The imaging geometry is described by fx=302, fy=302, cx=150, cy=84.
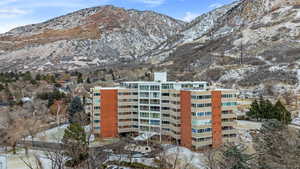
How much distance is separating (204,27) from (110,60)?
48596 millimetres

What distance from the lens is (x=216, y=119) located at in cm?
3822

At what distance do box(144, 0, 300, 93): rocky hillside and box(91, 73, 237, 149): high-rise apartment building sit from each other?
107ft

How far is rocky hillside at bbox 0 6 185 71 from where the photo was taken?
14100 cm

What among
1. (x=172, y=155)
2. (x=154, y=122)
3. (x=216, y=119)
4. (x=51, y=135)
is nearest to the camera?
(x=172, y=155)

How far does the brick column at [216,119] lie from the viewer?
125ft

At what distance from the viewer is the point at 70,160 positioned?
3127 centimetres

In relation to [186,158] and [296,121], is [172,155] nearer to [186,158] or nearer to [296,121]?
[186,158]

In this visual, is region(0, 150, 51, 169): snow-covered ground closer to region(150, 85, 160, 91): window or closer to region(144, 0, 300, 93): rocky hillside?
region(150, 85, 160, 91): window

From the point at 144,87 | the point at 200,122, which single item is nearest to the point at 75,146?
the point at 200,122

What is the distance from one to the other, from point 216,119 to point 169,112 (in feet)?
21.4

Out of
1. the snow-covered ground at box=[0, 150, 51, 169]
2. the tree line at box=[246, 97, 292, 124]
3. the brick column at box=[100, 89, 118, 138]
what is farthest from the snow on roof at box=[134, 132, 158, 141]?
the tree line at box=[246, 97, 292, 124]

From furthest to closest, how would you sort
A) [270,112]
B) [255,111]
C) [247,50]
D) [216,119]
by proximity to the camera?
1. [247,50]
2. [255,111]
3. [270,112]
4. [216,119]

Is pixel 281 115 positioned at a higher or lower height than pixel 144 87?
lower

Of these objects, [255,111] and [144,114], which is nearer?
[144,114]
